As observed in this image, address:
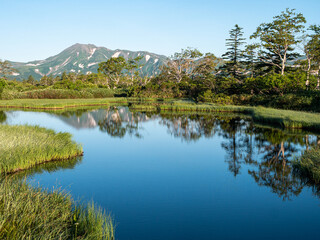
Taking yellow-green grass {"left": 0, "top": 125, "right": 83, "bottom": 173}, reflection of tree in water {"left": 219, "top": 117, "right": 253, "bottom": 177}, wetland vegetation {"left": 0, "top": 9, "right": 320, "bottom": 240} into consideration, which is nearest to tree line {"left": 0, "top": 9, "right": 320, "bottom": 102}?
wetland vegetation {"left": 0, "top": 9, "right": 320, "bottom": 240}

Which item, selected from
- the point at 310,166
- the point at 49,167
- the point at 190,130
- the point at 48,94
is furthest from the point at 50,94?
the point at 310,166

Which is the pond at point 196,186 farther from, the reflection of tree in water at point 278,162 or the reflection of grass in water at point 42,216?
the reflection of grass in water at point 42,216

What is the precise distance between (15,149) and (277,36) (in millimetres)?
42897

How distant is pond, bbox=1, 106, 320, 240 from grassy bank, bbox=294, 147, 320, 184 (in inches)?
16.4

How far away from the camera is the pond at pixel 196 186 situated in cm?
721

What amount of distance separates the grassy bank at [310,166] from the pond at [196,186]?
416mm

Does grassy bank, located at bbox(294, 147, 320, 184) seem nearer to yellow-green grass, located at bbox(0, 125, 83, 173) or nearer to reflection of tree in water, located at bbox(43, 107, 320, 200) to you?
reflection of tree in water, located at bbox(43, 107, 320, 200)

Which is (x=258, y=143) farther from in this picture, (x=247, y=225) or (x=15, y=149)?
(x=15, y=149)

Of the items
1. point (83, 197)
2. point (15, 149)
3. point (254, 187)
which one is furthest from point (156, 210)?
point (15, 149)

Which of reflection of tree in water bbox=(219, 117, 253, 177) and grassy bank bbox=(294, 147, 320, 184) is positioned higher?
grassy bank bbox=(294, 147, 320, 184)

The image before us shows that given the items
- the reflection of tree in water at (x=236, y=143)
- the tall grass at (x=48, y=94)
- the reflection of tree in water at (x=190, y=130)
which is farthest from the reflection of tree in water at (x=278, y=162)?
the tall grass at (x=48, y=94)

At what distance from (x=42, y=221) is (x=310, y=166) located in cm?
1028

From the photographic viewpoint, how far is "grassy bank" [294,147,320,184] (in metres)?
10.2

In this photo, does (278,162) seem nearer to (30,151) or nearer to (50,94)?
(30,151)
